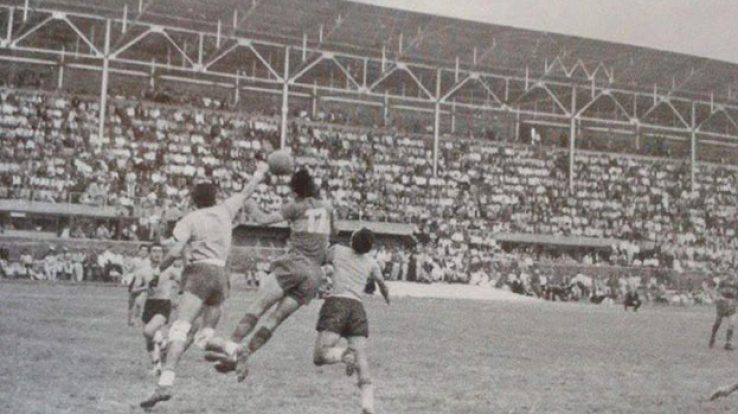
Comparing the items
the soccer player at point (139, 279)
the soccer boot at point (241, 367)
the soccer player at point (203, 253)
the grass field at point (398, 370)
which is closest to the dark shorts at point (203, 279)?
the soccer player at point (203, 253)

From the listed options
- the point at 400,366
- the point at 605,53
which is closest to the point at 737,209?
the point at 605,53

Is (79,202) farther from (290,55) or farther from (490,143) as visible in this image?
(490,143)

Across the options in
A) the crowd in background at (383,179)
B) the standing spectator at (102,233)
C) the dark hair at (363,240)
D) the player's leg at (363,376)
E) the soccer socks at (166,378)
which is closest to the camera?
the soccer socks at (166,378)

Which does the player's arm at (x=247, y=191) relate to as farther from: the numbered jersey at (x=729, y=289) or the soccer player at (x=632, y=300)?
the soccer player at (x=632, y=300)

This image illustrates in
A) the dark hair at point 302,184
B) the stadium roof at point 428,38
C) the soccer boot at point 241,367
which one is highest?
the stadium roof at point 428,38

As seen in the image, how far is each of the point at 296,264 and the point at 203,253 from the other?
848mm

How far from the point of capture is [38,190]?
3591cm

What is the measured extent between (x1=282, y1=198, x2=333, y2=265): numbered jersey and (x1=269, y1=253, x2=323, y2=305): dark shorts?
0.07m

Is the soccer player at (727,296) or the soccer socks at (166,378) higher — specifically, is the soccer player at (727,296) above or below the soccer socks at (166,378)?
above

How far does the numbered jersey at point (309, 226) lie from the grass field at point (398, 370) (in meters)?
1.50

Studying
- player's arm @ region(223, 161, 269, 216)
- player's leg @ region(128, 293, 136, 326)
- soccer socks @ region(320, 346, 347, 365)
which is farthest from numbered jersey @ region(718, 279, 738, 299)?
player's arm @ region(223, 161, 269, 216)

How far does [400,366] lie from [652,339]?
31.3ft

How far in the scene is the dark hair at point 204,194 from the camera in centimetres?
856

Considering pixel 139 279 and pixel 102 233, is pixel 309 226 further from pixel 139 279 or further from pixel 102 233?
pixel 102 233
